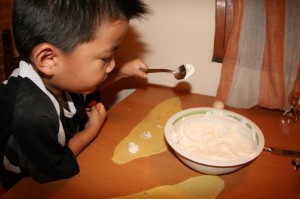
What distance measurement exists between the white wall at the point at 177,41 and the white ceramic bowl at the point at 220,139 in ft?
0.86

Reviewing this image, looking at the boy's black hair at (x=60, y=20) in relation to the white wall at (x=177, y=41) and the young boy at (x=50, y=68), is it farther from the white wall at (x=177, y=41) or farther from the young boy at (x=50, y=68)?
the white wall at (x=177, y=41)

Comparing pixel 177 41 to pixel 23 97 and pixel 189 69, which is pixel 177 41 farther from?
pixel 23 97

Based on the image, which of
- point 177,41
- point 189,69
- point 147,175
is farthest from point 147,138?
point 177,41

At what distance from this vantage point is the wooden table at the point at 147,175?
59cm

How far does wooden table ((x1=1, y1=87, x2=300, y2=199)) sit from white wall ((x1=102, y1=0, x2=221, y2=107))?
30cm

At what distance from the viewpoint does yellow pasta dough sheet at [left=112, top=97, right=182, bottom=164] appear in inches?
27.7

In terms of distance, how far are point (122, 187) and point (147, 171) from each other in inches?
3.1

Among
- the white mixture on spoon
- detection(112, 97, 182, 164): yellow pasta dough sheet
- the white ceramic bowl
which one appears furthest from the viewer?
the white mixture on spoon

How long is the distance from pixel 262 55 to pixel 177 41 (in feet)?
0.94

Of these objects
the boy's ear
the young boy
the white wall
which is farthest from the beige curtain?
the boy's ear

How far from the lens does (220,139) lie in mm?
718

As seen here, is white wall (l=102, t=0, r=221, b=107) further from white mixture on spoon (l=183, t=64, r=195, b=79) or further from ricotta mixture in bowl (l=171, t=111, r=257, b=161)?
ricotta mixture in bowl (l=171, t=111, r=257, b=161)

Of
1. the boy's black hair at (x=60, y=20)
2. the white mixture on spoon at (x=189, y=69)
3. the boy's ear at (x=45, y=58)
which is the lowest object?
the white mixture on spoon at (x=189, y=69)

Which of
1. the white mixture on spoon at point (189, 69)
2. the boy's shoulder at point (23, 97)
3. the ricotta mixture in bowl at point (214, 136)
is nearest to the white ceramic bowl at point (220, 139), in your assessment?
the ricotta mixture in bowl at point (214, 136)
